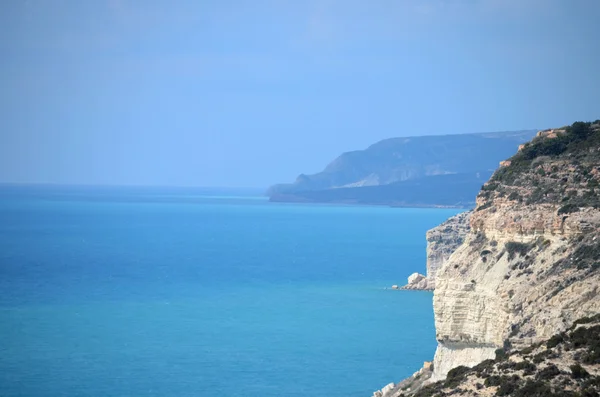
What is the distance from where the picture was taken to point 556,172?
1142 inches

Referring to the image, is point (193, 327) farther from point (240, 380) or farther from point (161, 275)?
point (161, 275)

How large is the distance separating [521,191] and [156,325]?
3641 cm

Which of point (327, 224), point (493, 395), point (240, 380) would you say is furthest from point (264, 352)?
point (327, 224)

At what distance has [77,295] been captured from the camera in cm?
7512

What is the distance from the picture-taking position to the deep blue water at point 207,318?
1778 inches

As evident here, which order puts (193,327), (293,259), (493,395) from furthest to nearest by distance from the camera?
(293,259) < (193,327) < (493,395)

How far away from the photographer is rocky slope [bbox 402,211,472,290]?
80.4m

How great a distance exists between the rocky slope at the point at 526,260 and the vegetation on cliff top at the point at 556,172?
37 millimetres

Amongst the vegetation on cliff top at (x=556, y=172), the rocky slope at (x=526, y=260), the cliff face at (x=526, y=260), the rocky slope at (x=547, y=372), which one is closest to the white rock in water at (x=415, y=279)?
the vegetation on cliff top at (x=556, y=172)

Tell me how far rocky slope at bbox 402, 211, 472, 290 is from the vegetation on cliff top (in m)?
46.7

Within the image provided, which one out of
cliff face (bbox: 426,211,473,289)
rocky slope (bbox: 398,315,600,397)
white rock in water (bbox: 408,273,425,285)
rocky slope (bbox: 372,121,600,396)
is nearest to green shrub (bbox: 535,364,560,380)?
rocky slope (bbox: 398,315,600,397)

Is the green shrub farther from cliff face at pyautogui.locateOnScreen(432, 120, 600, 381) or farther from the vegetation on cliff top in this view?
the vegetation on cliff top

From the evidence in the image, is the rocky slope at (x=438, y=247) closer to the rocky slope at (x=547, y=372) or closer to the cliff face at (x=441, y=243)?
the cliff face at (x=441, y=243)

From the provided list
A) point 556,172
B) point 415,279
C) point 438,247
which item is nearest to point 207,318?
point 415,279
